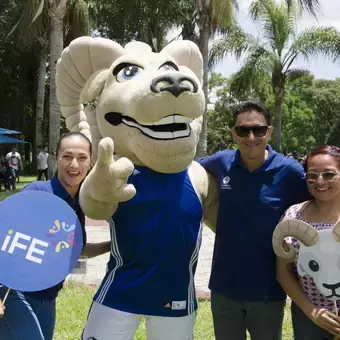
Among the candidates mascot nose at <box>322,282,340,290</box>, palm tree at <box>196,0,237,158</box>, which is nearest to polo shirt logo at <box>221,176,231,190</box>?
mascot nose at <box>322,282,340,290</box>

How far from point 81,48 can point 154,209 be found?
1.21 meters

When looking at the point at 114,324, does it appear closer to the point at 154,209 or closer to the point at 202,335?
the point at 154,209

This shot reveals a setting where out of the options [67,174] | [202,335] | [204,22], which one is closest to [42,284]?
[67,174]

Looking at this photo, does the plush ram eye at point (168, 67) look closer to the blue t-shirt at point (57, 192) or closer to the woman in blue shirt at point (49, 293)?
the woman in blue shirt at point (49, 293)

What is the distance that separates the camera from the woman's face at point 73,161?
2.94m

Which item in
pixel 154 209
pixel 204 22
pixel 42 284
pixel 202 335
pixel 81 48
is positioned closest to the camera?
pixel 42 284

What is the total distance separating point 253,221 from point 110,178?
97 centimetres

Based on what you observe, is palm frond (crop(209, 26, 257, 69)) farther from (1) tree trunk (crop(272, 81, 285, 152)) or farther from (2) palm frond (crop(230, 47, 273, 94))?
(1) tree trunk (crop(272, 81, 285, 152))

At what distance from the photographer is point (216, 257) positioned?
10.6 feet

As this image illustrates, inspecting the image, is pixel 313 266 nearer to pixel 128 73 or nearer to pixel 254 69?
pixel 128 73

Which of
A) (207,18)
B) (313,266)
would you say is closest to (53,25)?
(207,18)

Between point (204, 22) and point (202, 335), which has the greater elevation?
point (204, 22)

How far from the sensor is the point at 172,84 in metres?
2.75

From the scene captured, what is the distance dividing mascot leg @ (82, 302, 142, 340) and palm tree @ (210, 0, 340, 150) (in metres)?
16.2
